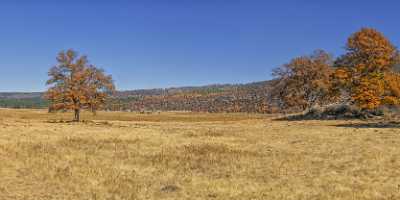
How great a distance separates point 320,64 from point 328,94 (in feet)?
40.8

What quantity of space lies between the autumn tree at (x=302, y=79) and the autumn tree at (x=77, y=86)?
31.2m

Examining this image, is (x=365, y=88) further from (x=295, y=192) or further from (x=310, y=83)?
(x=295, y=192)

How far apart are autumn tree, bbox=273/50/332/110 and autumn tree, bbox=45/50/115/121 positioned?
3124 cm

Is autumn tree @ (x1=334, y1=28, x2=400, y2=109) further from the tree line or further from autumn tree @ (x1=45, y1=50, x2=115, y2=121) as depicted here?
autumn tree @ (x1=45, y1=50, x2=115, y2=121)

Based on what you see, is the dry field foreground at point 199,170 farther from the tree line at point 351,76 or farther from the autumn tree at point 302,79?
the autumn tree at point 302,79

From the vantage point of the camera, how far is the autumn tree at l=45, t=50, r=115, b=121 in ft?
229

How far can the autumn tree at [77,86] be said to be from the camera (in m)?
69.9

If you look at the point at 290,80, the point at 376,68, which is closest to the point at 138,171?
the point at 376,68

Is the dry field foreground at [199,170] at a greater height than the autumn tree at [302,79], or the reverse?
the autumn tree at [302,79]

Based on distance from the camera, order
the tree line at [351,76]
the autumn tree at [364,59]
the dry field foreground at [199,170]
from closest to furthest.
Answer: the dry field foreground at [199,170]
the tree line at [351,76]
the autumn tree at [364,59]

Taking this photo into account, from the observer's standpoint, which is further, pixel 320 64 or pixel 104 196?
pixel 320 64

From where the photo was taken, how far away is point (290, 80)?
80.9m

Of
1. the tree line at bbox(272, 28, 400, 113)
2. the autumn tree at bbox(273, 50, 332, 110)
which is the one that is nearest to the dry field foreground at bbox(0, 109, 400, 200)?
the tree line at bbox(272, 28, 400, 113)

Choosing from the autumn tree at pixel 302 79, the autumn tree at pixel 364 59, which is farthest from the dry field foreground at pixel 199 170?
the autumn tree at pixel 302 79
